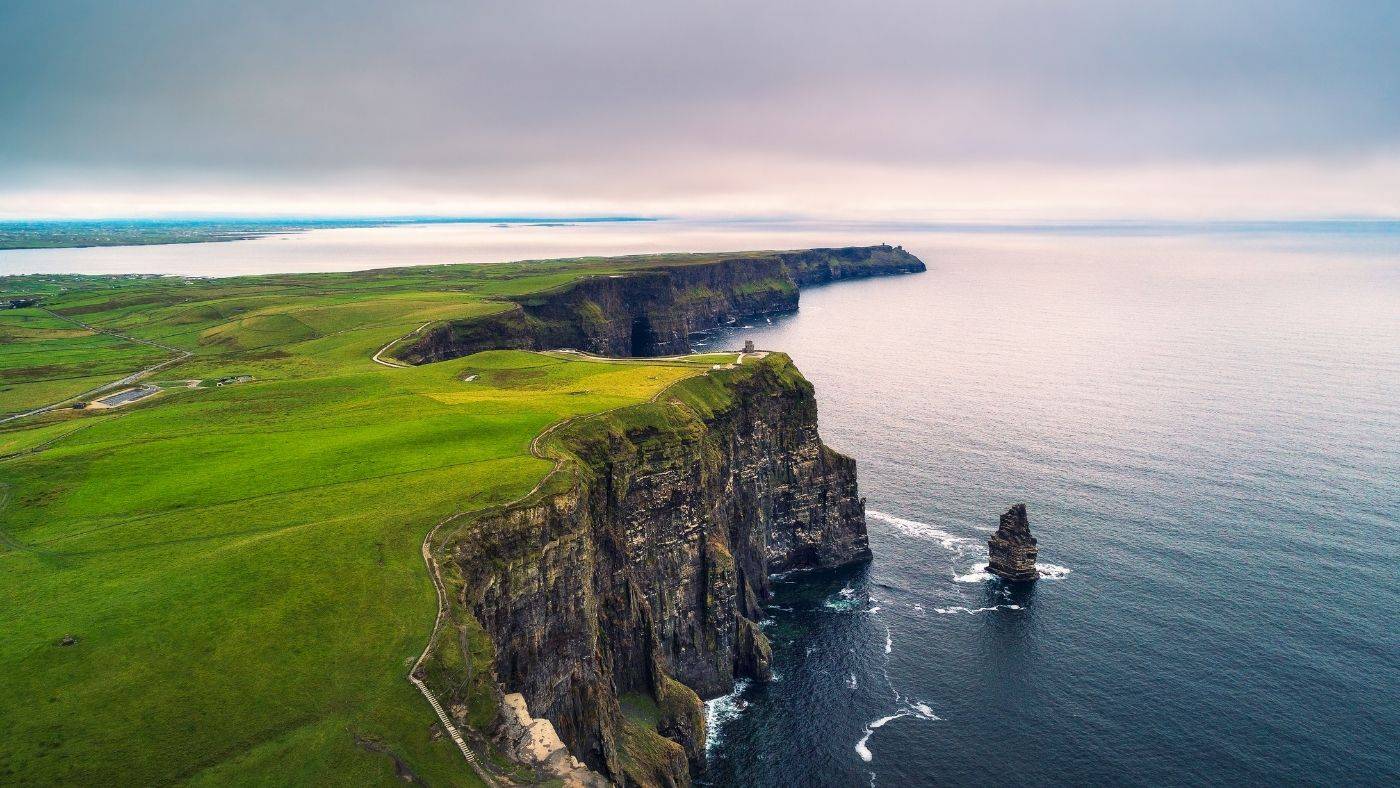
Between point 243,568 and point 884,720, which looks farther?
point 884,720

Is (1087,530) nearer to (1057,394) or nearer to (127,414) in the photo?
(1057,394)

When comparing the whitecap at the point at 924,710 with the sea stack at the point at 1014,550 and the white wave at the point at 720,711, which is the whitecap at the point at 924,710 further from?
the sea stack at the point at 1014,550

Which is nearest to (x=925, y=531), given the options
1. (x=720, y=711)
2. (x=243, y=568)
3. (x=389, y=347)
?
(x=720, y=711)

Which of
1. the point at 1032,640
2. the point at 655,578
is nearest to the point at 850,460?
the point at 1032,640

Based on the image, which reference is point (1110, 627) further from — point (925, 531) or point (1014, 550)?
point (925, 531)

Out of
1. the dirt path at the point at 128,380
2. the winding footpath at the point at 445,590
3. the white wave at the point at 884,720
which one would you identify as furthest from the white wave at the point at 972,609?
the dirt path at the point at 128,380

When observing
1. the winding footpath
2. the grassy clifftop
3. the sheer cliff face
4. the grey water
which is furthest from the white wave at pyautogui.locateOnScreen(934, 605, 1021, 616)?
the winding footpath
